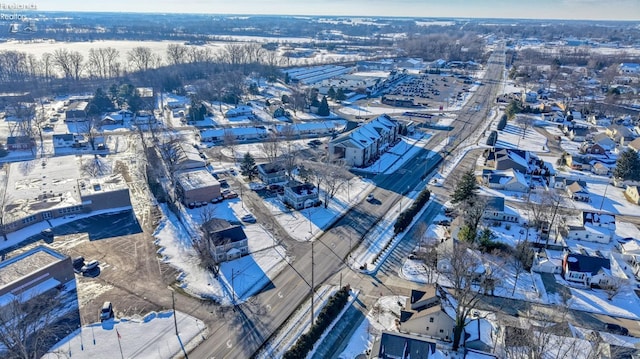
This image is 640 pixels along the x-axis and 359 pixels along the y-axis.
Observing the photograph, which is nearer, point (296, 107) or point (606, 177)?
point (606, 177)

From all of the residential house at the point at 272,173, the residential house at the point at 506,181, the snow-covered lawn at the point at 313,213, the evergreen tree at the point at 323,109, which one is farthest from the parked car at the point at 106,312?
the evergreen tree at the point at 323,109

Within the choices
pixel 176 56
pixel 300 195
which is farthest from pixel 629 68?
pixel 176 56

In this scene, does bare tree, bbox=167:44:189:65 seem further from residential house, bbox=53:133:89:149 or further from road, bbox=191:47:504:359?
road, bbox=191:47:504:359

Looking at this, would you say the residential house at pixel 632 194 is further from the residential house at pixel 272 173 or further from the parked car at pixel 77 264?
the parked car at pixel 77 264

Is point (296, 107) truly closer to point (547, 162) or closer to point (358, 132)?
point (358, 132)

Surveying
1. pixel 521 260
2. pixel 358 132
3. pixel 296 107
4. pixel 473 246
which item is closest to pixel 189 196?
pixel 358 132

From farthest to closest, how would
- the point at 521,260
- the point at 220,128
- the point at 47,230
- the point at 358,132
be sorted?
the point at 220,128 < the point at 358,132 < the point at 47,230 < the point at 521,260
